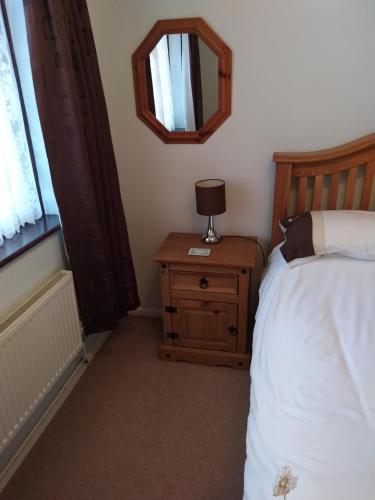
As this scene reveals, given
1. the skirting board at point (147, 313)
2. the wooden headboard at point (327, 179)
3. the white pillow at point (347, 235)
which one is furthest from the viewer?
the skirting board at point (147, 313)

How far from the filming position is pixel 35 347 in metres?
1.66

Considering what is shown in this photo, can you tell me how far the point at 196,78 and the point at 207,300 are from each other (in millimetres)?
1218

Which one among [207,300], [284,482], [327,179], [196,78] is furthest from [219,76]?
[284,482]

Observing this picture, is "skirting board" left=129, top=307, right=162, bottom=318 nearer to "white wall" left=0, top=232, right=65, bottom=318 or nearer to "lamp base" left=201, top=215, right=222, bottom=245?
"lamp base" left=201, top=215, right=222, bottom=245

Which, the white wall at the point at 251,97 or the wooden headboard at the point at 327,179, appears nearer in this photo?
the white wall at the point at 251,97

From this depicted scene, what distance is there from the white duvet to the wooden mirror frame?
2.97 ft

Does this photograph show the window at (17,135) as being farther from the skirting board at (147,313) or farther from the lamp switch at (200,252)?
the skirting board at (147,313)

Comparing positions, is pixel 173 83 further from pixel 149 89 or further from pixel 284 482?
pixel 284 482

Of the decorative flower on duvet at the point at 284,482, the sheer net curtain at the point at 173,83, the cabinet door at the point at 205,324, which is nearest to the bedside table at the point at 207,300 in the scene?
the cabinet door at the point at 205,324

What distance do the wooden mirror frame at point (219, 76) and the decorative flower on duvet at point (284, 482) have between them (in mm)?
1727

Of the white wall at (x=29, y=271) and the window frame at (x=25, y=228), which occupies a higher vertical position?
the window frame at (x=25, y=228)

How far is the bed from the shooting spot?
0.92 metres

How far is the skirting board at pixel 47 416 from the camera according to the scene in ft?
5.34

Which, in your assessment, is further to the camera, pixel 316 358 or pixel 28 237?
pixel 28 237
